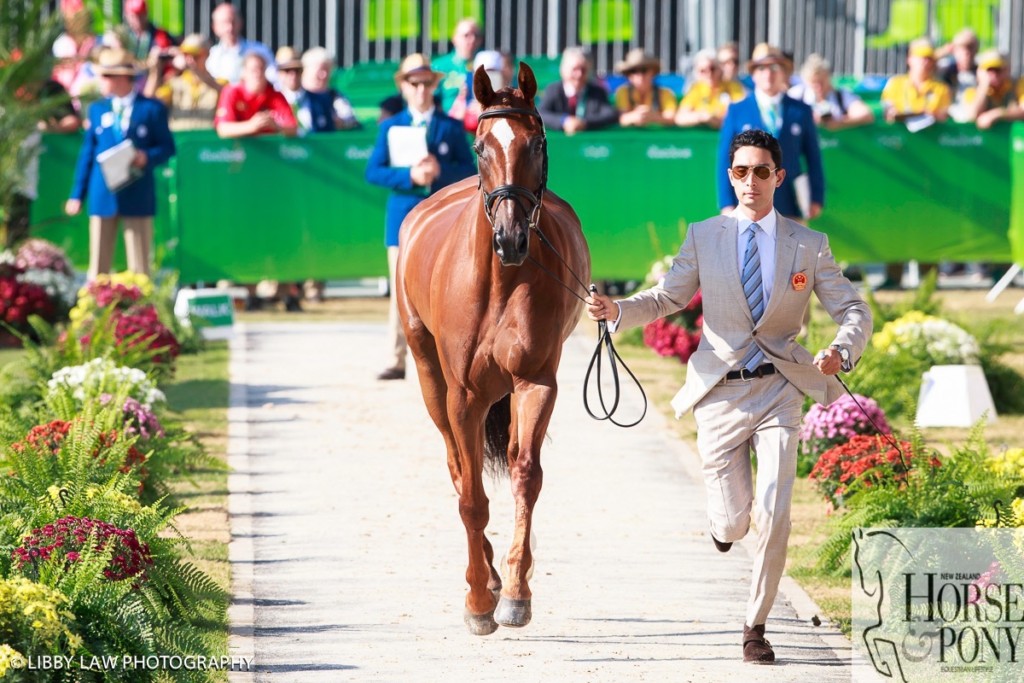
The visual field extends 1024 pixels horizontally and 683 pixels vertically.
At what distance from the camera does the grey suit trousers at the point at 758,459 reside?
21.7 feet

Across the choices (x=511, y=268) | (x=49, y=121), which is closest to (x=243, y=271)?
(x=49, y=121)

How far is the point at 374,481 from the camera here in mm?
9992

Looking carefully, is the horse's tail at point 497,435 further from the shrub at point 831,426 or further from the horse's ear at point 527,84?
the shrub at point 831,426

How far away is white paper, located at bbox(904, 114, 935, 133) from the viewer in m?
17.8

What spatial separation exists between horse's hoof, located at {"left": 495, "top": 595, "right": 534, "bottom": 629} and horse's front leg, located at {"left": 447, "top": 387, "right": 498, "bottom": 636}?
331mm

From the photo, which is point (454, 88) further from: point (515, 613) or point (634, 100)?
point (515, 613)

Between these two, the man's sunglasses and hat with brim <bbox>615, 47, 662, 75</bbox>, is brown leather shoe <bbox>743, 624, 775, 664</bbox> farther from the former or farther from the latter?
hat with brim <bbox>615, 47, 662, 75</bbox>

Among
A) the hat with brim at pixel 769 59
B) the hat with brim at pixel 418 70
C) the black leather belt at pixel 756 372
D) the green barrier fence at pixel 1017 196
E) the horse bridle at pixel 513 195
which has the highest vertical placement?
the horse bridle at pixel 513 195

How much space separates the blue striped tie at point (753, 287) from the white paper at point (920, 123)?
11.7 m

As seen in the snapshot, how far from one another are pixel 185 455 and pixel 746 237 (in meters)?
3.63

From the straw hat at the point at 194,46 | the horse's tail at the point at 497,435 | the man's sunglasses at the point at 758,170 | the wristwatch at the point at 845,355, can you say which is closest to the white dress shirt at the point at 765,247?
the man's sunglasses at the point at 758,170

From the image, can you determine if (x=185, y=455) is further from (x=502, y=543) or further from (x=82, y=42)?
(x=82, y=42)

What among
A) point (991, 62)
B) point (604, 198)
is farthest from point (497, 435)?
point (991, 62)

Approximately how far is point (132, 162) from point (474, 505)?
877 centimetres
